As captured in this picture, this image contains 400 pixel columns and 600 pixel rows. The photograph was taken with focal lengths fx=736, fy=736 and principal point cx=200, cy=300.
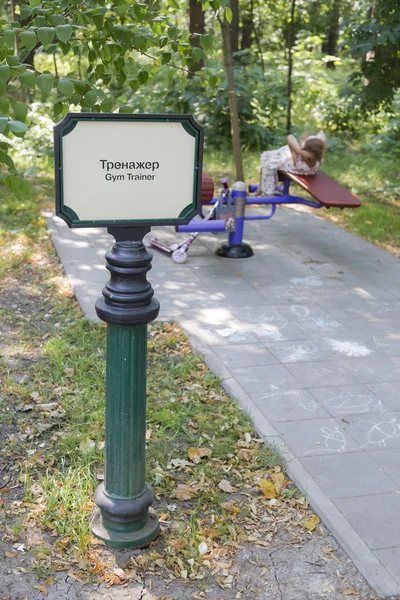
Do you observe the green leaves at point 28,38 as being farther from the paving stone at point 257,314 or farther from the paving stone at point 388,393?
the paving stone at point 257,314

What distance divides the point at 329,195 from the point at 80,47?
3924 mm

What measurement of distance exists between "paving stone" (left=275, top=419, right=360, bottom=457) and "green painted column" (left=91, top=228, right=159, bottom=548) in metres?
1.05

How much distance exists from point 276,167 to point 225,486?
4.91 metres

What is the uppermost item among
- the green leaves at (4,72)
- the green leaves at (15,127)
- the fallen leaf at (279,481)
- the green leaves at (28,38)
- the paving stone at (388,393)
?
the green leaves at (28,38)

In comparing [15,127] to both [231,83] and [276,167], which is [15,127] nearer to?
[276,167]

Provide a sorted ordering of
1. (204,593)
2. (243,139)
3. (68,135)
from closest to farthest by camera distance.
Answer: (68,135)
(204,593)
(243,139)

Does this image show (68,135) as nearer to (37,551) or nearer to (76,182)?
(76,182)

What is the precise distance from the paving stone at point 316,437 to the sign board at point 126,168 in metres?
1.69

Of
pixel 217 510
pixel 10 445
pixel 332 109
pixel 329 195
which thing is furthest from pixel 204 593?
pixel 332 109

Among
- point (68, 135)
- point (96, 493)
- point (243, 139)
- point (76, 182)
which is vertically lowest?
point (243, 139)

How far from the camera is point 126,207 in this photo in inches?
106

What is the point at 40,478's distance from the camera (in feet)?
11.6

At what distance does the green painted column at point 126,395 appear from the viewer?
275cm

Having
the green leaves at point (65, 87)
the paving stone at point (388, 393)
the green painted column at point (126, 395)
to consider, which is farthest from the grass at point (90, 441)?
the green leaves at point (65, 87)
